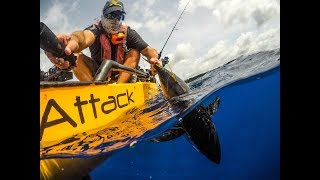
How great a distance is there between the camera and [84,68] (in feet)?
11.4

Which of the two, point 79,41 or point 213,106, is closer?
point 79,41

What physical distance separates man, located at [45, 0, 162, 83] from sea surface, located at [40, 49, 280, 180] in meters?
0.68

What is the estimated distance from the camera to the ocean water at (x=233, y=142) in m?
4.27

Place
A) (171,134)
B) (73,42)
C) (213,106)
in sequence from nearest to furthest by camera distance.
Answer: (73,42)
(171,134)
(213,106)

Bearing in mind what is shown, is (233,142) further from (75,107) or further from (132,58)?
(75,107)

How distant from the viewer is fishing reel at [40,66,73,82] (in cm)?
267

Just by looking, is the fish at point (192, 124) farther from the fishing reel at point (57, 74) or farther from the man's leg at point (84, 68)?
the fishing reel at point (57, 74)

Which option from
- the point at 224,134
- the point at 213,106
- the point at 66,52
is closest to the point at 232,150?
Answer: the point at 224,134

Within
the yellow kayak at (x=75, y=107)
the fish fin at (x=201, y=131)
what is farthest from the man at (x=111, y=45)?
the fish fin at (x=201, y=131)

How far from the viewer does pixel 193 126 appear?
3.82 m

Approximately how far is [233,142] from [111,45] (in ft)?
10.8

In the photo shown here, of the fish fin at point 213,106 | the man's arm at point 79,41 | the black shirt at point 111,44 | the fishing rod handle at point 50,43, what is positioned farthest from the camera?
the fish fin at point 213,106

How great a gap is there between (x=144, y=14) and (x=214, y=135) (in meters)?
1.94
